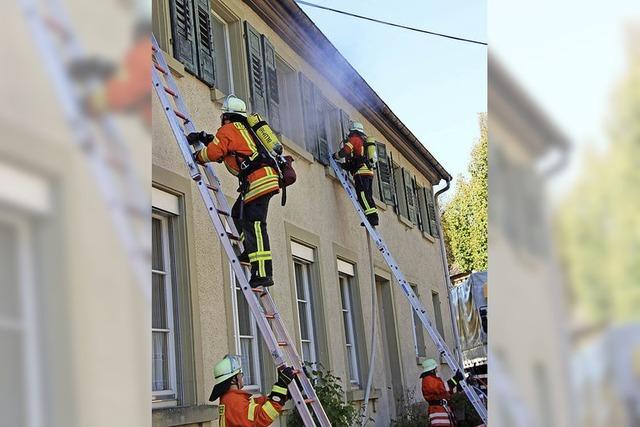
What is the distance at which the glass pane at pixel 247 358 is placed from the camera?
375 cm

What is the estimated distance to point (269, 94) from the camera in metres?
4.46

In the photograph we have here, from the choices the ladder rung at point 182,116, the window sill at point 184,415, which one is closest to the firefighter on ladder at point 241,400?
the window sill at point 184,415

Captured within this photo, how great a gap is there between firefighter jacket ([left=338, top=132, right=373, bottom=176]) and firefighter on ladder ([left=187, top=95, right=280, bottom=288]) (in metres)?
0.85

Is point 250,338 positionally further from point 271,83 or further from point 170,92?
point 271,83

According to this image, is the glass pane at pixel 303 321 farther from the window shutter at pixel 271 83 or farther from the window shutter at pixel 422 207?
the window shutter at pixel 422 207

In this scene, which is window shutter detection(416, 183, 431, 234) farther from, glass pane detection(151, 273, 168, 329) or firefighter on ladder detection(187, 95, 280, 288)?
glass pane detection(151, 273, 168, 329)
